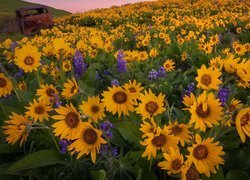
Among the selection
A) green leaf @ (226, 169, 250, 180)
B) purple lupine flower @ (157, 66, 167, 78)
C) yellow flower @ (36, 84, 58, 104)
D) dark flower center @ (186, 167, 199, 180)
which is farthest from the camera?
purple lupine flower @ (157, 66, 167, 78)

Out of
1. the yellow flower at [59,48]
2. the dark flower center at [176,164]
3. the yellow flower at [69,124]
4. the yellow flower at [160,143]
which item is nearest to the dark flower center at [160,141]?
the yellow flower at [160,143]

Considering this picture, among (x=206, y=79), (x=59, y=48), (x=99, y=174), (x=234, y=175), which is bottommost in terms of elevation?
(x=234, y=175)

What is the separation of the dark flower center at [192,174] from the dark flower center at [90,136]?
1.90 feet

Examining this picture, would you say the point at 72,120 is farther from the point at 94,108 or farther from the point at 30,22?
the point at 30,22

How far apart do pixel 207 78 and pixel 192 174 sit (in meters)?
0.66

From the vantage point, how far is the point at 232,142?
277cm

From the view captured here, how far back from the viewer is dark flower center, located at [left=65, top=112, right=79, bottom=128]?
78.5 inches

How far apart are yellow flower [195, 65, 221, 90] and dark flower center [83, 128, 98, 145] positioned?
78 cm

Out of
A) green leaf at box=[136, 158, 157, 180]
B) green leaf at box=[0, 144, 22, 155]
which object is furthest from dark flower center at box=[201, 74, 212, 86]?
green leaf at box=[0, 144, 22, 155]

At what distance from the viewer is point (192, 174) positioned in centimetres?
206

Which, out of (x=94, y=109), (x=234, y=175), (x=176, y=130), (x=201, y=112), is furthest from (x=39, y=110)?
(x=234, y=175)

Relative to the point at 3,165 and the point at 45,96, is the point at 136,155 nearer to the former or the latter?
the point at 45,96

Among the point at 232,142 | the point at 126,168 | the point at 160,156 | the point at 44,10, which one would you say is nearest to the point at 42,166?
the point at 126,168

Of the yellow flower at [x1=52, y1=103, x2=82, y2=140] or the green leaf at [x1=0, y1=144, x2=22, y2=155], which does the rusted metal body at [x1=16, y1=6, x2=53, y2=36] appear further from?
the yellow flower at [x1=52, y1=103, x2=82, y2=140]
